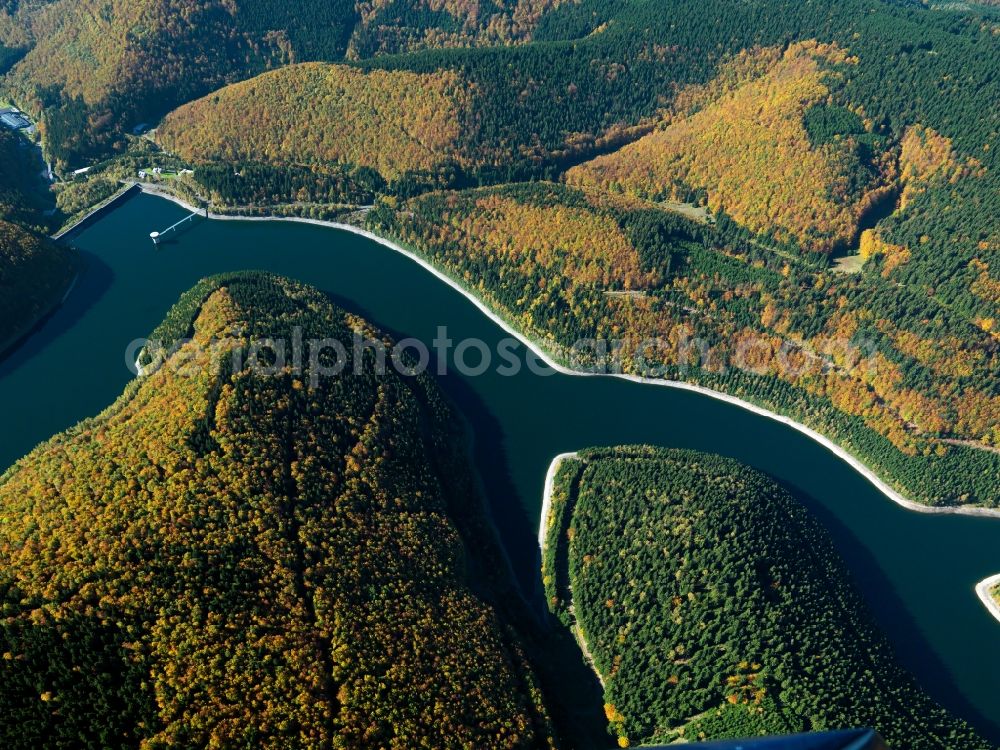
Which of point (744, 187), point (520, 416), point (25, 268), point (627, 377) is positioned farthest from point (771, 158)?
point (25, 268)

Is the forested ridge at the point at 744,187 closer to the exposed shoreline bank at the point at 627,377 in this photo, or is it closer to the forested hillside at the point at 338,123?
the forested hillside at the point at 338,123

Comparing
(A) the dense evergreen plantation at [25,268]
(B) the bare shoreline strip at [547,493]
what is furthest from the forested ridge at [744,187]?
(A) the dense evergreen plantation at [25,268]

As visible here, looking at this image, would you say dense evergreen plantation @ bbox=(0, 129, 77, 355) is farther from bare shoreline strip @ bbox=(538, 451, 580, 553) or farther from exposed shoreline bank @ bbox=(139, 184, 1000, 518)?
bare shoreline strip @ bbox=(538, 451, 580, 553)

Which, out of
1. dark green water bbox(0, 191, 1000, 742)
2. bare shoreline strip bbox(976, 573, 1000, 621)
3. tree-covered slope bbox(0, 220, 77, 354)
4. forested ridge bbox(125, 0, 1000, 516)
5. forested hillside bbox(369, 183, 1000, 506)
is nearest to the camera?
dark green water bbox(0, 191, 1000, 742)

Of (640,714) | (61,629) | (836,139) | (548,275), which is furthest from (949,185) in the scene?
(61,629)

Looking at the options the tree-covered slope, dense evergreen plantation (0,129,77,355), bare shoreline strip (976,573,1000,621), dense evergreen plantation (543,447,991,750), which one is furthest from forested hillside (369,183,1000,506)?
dense evergreen plantation (0,129,77,355)

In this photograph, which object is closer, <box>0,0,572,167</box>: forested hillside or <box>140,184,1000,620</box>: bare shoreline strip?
<box>140,184,1000,620</box>: bare shoreline strip

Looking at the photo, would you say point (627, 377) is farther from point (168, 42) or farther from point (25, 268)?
point (168, 42)
